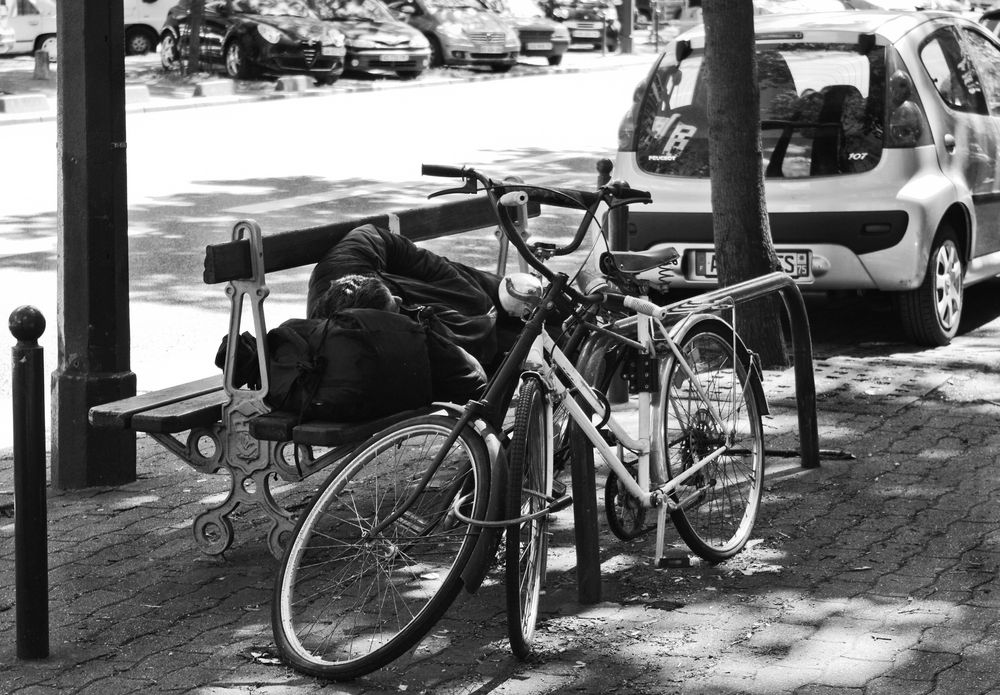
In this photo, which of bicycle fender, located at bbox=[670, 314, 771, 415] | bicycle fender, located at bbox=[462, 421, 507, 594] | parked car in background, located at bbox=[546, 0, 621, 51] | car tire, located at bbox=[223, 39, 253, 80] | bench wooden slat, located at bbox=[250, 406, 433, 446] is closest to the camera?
bicycle fender, located at bbox=[462, 421, 507, 594]

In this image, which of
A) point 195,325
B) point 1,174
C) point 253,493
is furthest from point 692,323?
point 1,174

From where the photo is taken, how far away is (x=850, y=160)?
26.0 feet

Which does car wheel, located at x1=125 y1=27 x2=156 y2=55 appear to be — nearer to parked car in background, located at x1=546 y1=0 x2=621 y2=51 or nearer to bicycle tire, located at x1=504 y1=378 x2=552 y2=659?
parked car in background, located at x1=546 y1=0 x2=621 y2=51

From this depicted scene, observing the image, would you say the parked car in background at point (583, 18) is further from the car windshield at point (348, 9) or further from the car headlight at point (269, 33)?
the car headlight at point (269, 33)

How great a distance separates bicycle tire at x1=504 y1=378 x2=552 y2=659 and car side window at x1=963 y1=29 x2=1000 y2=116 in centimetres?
571

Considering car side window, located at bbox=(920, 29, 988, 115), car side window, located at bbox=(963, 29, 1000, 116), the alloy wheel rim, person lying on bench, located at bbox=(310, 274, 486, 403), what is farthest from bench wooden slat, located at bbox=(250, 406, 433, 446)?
car side window, located at bbox=(963, 29, 1000, 116)

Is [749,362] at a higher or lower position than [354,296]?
lower

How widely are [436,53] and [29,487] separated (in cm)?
2536

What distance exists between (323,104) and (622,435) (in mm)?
17867

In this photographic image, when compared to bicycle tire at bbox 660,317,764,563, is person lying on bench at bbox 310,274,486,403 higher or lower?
higher

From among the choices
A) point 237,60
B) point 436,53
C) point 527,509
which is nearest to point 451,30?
point 436,53

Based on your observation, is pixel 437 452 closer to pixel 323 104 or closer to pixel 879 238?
pixel 879 238

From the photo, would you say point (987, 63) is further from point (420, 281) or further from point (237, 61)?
point (237, 61)

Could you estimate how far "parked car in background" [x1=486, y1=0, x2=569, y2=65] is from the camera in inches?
1211
